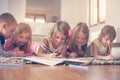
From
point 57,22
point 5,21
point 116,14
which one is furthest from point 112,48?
point 5,21

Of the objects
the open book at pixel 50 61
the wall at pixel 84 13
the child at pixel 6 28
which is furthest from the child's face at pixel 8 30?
the wall at pixel 84 13

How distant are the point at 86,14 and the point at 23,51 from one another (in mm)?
412

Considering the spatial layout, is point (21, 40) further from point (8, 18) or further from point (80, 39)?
point (80, 39)

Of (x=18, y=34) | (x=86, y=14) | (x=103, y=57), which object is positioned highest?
(x=86, y=14)

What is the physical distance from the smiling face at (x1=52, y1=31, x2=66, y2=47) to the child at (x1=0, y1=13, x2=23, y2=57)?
0.64ft

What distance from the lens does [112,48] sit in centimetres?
127

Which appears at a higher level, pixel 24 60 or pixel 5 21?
pixel 5 21

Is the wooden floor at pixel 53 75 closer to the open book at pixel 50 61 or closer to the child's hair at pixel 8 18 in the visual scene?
the open book at pixel 50 61

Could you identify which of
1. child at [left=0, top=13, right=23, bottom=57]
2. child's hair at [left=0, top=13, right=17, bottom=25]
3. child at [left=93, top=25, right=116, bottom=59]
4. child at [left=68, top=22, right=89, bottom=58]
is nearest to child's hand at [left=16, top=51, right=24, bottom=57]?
child at [left=0, top=13, right=23, bottom=57]

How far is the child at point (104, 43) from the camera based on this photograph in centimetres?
126

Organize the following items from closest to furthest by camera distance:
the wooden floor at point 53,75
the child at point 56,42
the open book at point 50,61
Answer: the wooden floor at point 53,75 < the open book at point 50,61 < the child at point 56,42

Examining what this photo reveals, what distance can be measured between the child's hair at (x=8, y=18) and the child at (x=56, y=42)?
0.63ft

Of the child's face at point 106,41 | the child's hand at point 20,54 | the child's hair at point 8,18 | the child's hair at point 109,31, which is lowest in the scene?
the child's hand at point 20,54

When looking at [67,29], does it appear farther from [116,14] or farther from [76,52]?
[116,14]
